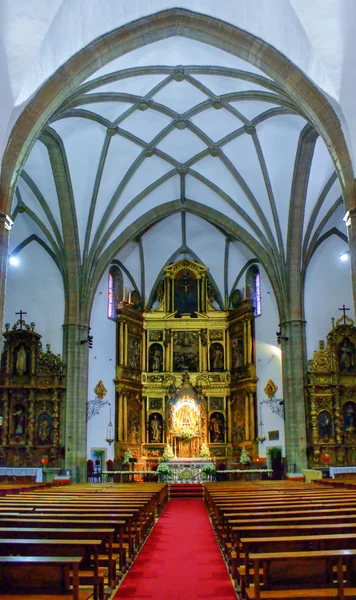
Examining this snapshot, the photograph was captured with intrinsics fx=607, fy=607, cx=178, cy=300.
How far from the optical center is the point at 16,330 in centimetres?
2570

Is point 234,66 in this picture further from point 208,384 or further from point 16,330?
point 208,384

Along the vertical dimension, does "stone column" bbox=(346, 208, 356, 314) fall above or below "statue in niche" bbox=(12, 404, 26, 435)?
above

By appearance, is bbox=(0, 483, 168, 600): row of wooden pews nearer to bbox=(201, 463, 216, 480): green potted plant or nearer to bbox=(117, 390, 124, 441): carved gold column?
bbox=(201, 463, 216, 480): green potted plant

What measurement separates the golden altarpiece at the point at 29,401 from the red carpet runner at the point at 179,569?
1250cm

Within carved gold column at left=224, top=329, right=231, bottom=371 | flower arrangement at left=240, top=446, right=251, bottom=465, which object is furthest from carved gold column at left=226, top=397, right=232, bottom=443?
flower arrangement at left=240, top=446, right=251, bottom=465

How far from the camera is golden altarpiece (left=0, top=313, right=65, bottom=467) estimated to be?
24909mm

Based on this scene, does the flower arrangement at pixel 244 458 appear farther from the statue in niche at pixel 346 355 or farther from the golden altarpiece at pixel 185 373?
the statue in niche at pixel 346 355

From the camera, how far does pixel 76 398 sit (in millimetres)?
25500

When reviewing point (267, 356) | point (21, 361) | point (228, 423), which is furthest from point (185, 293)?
point (21, 361)

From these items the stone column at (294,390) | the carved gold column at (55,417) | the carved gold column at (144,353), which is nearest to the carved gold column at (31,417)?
the carved gold column at (55,417)

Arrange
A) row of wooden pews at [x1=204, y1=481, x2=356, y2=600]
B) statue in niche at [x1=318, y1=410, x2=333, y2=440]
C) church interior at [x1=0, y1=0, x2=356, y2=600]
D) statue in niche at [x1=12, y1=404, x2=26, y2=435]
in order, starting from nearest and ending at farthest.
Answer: row of wooden pews at [x1=204, y1=481, x2=356, y2=600], church interior at [x1=0, y1=0, x2=356, y2=600], statue in niche at [x1=318, y1=410, x2=333, y2=440], statue in niche at [x1=12, y1=404, x2=26, y2=435]

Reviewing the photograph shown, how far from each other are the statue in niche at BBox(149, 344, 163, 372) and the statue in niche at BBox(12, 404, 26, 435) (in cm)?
813

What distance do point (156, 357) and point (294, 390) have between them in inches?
354

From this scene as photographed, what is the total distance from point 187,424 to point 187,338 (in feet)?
14.9
